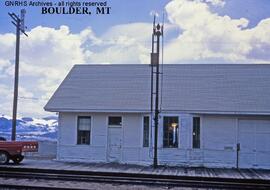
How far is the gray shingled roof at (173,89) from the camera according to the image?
24.4 metres

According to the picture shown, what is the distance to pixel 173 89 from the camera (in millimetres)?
25922

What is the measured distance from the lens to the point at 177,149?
24.0 metres

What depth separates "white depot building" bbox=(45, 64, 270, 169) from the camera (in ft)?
77.6

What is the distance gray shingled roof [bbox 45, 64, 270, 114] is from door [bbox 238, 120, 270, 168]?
87cm

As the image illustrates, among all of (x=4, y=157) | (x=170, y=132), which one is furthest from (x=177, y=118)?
(x=4, y=157)

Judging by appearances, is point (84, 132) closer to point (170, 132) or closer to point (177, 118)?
point (170, 132)

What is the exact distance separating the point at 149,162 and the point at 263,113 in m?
6.26

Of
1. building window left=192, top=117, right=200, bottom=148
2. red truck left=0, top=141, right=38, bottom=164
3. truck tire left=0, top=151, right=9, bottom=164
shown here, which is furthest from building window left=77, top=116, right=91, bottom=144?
building window left=192, top=117, right=200, bottom=148

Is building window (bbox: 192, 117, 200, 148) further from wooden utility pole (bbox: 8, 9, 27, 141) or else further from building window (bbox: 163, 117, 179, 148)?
wooden utility pole (bbox: 8, 9, 27, 141)

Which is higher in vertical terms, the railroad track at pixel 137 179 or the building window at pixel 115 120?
the building window at pixel 115 120

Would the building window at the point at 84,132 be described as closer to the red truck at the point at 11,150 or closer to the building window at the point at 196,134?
the red truck at the point at 11,150

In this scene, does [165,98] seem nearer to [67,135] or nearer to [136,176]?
[67,135]

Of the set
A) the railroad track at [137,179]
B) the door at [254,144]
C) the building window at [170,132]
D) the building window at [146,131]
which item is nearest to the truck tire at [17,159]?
the railroad track at [137,179]

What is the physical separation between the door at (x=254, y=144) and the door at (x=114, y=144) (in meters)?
6.25
